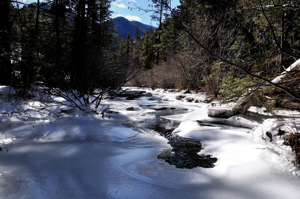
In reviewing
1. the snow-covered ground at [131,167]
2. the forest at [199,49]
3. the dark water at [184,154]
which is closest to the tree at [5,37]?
the forest at [199,49]

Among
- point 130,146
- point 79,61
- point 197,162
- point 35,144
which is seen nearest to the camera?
point 197,162

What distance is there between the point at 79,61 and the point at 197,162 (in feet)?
23.5

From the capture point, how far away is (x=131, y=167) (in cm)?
199

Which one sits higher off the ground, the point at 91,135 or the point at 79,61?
the point at 79,61

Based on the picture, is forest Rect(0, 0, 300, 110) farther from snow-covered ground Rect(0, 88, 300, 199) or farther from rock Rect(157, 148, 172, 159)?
rock Rect(157, 148, 172, 159)

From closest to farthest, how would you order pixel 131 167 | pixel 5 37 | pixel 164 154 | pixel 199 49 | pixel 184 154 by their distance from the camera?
pixel 131 167, pixel 164 154, pixel 184 154, pixel 5 37, pixel 199 49

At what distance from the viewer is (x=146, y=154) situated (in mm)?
2436

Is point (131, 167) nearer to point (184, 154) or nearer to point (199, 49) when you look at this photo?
point (184, 154)

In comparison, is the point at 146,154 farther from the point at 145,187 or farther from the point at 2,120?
the point at 2,120

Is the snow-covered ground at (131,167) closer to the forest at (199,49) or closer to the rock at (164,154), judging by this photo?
the rock at (164,154)

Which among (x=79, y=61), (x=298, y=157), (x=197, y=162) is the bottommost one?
(x=197, y=162)

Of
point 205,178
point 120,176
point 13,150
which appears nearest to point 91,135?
point 13,150

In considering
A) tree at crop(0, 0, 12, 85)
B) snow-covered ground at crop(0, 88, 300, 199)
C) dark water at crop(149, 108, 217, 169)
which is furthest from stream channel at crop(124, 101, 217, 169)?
tree at crop(0, 0, 12, 85)

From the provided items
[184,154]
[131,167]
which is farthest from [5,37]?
[184,154]
